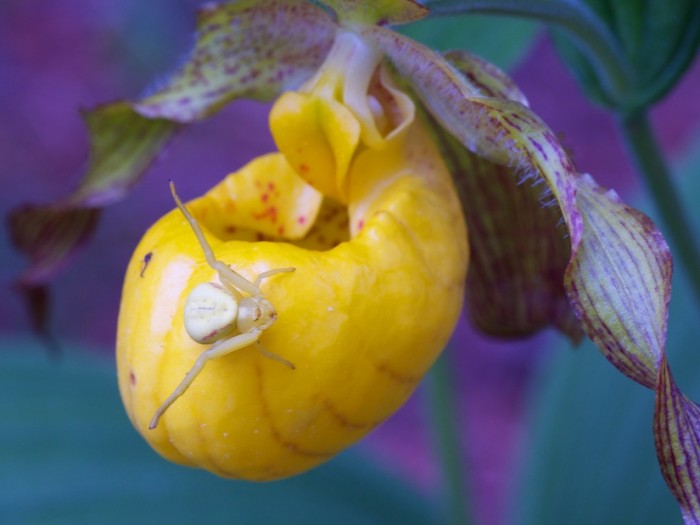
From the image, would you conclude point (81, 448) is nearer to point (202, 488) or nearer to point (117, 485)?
point (117, 485)

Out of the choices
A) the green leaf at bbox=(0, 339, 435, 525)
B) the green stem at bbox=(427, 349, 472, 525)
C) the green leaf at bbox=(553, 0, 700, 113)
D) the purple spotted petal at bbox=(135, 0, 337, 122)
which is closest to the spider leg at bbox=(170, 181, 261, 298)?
the purple spotted petal at bbox=(135, 0, 337, 122)

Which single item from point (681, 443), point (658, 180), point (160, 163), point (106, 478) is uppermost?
point (658, 180)

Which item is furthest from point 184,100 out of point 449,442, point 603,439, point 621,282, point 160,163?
point 160,163

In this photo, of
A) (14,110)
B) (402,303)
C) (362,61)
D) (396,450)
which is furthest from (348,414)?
(14,110)

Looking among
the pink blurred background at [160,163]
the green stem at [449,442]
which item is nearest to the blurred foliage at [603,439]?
the green stem at [449,442]

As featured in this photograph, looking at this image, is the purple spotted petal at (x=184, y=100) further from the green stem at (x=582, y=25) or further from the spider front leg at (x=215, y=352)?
the spider front leg at (x=215, y=352)

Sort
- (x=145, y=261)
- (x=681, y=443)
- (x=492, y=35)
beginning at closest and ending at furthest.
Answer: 1. (x=681, y=443)
2. (x=145, y=261)
3. (x=492, y=35)

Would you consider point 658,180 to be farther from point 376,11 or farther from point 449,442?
point 449,442

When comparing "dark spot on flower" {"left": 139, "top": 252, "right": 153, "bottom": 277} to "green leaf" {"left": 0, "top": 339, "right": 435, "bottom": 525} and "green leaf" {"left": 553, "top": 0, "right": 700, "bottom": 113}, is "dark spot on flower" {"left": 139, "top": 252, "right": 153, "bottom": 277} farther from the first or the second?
"green leaf" {"left": 0, "top": 339, "right": 435, "bottom": 525}
